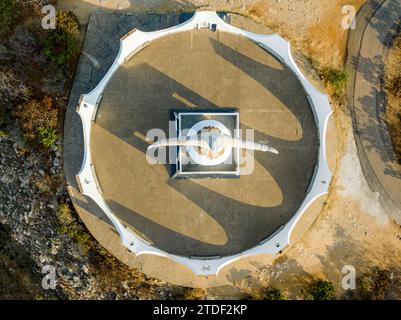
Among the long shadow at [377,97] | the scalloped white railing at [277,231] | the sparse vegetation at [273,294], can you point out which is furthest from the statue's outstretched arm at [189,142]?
the long shadow at [377,97]

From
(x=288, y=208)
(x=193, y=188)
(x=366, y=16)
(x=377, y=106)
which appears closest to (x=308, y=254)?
(x=288, y=208)

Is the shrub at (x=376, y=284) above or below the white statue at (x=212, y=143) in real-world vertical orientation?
below

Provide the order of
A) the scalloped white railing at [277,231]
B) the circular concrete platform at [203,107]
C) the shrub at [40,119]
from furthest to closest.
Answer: the shrub at [40,119], the circular concrete platform at [203,107], the scalloped white railing at [277,231]

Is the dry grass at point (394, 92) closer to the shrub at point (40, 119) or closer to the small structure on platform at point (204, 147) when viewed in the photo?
the small structure on platform at point (204, 147)

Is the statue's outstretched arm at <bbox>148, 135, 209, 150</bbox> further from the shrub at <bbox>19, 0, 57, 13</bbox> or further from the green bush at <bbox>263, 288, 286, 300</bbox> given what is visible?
the shrub at <bbox>19, 0, 57, 13</bbox>

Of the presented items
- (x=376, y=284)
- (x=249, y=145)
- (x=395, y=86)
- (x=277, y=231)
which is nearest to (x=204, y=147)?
(x=249, y=145)

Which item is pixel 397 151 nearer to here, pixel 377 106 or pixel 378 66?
pixel 377 106

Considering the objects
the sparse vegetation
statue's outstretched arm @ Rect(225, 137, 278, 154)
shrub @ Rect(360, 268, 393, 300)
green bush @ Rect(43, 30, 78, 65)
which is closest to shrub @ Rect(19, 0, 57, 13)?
green bush @ Rect(43, 30, 78, 65)
